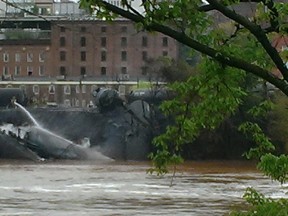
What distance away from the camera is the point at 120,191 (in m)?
35.8

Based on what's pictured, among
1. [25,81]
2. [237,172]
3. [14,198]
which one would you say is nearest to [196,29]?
[14,198]

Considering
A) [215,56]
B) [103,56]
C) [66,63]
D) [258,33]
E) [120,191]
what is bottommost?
[120,191]

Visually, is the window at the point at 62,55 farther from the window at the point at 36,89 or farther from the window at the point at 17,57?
the window at the point at 17,57

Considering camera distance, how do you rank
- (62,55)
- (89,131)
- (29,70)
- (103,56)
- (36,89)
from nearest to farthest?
(89,131)
(62,55)
(103,56)
(36,89)
(29,70)

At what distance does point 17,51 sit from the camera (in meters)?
109

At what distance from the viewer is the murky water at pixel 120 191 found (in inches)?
1112

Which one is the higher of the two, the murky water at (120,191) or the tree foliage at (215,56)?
the tree foliage at (215,56)

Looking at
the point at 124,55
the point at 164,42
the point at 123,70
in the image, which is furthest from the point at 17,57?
the point at 164,42

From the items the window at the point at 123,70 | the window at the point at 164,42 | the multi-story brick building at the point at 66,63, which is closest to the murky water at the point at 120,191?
the window at the point at 164,42

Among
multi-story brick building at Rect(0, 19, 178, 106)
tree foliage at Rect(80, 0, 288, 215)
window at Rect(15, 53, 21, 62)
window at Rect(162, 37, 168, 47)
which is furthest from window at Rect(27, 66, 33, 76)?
tree foliage at Rect(80, 0, 288, 215)

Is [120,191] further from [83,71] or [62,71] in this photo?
[62,71]

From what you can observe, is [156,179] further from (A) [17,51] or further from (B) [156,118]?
(A) [17,51]

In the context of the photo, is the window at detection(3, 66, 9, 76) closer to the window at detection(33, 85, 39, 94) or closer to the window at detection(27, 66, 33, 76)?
the window at detection(27, 66, 33, 76)

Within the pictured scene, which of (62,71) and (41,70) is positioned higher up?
(41,70)
